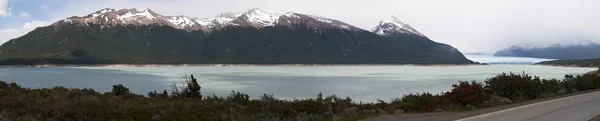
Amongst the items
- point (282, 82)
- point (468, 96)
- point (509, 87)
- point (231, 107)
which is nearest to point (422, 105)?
point (468, 96)

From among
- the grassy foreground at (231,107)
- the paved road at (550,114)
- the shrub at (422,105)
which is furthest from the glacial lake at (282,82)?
the paved road at (550,114)

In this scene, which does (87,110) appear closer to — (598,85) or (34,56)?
(598,85)

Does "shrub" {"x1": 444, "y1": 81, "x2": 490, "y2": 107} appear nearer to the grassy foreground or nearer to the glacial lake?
the grassy foreground

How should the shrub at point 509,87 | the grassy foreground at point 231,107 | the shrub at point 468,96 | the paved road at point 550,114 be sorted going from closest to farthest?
1. the paved road at point 550,114
2. the grassy foreground at point 231,107
3. the shrub at point 468,96
4. the shrub at point 509,87

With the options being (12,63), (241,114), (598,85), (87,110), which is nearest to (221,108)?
(241,114)

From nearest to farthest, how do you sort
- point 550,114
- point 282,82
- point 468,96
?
1. point 550,114
2. point 468,96
3. point 282,82

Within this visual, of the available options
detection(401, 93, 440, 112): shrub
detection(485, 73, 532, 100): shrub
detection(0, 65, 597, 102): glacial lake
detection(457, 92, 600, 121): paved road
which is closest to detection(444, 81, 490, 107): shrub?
detection(401, 93, 440, 112): shrub

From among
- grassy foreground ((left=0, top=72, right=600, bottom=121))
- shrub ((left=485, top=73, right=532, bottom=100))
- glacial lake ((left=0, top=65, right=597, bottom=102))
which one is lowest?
glacial lake ((left=0, top=65, right=597, bottom=102))

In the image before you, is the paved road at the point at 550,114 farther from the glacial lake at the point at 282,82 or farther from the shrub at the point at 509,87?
the glacial lake at the point at 282,82

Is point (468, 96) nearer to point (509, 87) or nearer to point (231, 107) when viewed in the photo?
point (509, 87)

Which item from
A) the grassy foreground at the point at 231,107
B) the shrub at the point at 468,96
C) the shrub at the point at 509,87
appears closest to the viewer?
the grassy foreground at the point at 231,107

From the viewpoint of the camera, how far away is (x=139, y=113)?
11.8 meters

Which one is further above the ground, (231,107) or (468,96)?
(468,96)

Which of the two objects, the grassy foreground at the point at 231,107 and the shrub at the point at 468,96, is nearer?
the grassy foreground at the point at 231,107
